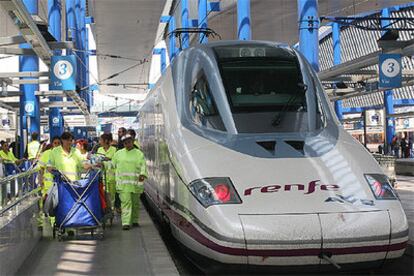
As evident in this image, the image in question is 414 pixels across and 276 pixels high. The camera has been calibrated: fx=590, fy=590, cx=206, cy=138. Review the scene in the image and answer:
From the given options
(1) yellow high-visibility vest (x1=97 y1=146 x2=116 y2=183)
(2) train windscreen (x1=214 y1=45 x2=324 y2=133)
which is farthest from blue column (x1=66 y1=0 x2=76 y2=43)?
(2) train windscreen (x1=214 y1=45 x2=324 y2=133)

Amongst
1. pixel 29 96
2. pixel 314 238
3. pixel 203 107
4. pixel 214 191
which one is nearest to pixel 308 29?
pixel 203 107

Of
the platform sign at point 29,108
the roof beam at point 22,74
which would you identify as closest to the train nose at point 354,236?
the roof beam at point 22,74

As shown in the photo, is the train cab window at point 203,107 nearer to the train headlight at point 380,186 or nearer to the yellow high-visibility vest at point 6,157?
the train headlight at point 380,186

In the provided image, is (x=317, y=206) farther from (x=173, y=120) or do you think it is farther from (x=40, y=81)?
(x=40, y=81)

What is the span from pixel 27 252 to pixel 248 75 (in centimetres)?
351

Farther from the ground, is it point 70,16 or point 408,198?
point 70,16

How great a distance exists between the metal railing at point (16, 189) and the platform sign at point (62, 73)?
29.3 feet

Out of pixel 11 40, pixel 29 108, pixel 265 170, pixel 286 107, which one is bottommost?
pixel 265 170

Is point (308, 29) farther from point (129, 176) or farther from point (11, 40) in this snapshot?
point (129, 176)

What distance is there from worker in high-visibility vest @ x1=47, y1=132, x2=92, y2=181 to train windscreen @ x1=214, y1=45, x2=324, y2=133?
100 inches

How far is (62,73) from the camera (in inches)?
686

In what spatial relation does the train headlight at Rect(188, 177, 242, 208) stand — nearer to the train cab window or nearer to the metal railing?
the train cab window

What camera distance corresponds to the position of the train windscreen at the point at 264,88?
7.14 metres

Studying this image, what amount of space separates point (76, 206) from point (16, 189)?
113cm
